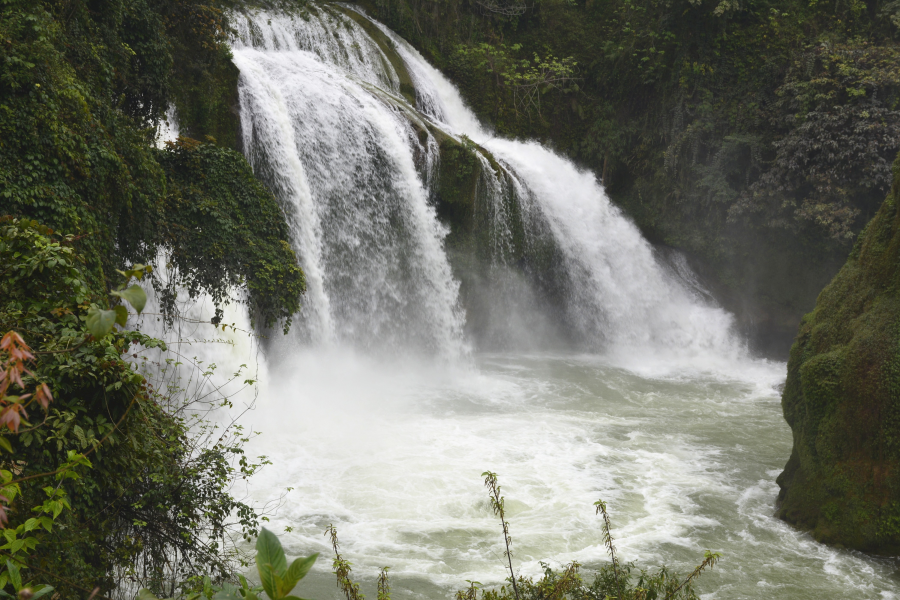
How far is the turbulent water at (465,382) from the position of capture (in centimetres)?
664

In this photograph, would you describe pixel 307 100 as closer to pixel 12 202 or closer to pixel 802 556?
pixel 12 202

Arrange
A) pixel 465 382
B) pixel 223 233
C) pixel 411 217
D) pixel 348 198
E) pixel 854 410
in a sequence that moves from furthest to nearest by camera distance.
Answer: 1. pixel 411 217
2. pixel 465 382
3. pixel 348 198
4. pixel 223 233
5. pixel 854 410

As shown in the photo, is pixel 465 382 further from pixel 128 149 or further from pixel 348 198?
pixel 128 149

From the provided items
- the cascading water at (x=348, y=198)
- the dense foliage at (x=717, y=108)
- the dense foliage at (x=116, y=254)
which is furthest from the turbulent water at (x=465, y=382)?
the dense foliage at (x=116, y=254)

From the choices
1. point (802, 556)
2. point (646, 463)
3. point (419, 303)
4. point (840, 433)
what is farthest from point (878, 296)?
point (419, 303)

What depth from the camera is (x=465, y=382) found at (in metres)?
12.9

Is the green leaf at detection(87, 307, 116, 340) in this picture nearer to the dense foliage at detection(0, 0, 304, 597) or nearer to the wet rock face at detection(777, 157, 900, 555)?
the dense foliage at detection(0, 0, 304, 597)

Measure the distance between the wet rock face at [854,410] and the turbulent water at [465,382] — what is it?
0.33 metres

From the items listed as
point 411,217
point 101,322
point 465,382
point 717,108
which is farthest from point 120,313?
point 717,108

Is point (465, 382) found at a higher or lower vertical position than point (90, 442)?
lower

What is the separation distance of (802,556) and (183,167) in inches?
357

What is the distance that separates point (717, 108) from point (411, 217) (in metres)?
9.06

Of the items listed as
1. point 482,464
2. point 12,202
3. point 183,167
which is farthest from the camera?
point 183,167

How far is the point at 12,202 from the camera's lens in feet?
18.6
